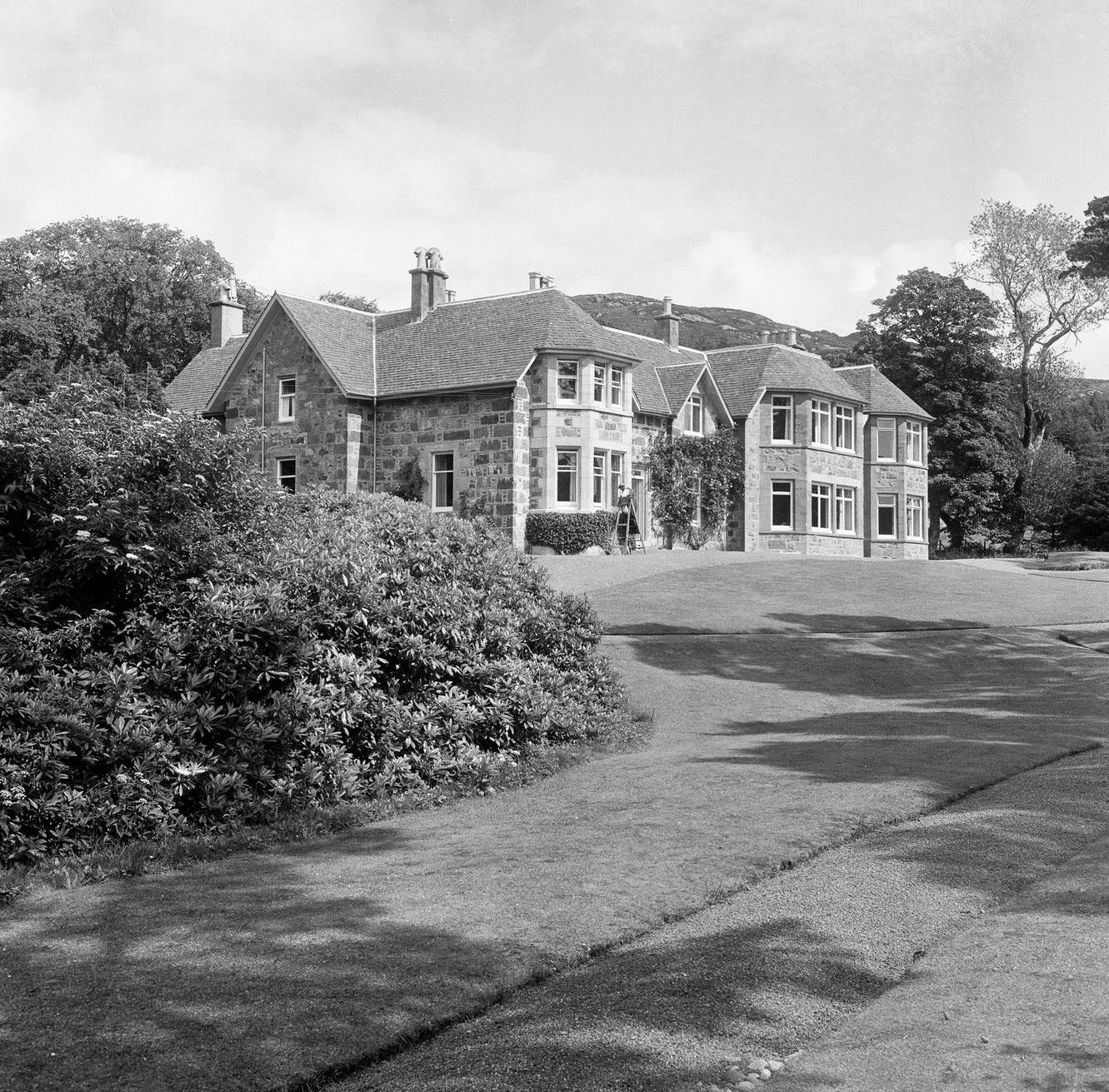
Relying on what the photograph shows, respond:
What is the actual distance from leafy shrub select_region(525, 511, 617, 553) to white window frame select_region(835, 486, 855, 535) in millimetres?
15356

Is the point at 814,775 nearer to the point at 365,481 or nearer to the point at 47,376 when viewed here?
the point at 365,481

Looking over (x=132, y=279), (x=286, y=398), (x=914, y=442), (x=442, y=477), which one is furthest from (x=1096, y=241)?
(x=132, y=279)

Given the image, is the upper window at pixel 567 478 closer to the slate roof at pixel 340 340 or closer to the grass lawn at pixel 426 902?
the slate roof at pixel 340 340

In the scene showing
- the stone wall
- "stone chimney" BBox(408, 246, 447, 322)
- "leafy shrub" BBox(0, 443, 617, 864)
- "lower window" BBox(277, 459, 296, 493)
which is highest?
"stone chimney" BBox(408, 246, 447, 322)

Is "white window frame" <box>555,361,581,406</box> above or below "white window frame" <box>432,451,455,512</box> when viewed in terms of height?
above

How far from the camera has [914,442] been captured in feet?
182

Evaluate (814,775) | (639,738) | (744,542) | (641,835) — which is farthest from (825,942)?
(744,542)

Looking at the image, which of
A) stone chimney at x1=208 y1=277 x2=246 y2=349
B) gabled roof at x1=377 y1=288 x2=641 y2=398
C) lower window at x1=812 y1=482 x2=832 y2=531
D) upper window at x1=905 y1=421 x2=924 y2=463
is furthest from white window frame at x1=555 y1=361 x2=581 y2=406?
upper window at x1=905 y1=421 x2=924 y2=463

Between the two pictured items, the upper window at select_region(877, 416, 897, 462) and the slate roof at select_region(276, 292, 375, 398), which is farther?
the upper window at select_region(877, 416, 897, 462)

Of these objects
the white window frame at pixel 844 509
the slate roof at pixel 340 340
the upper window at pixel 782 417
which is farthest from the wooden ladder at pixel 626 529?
the white window frame at pixel 844 509

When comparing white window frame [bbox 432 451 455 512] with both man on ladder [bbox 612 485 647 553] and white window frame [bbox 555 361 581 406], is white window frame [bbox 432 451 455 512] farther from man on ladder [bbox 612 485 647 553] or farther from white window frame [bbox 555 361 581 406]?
man on ladder [bbox 612 485 647 553]

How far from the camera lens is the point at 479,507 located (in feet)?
126

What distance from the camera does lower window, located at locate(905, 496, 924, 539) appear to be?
5447 cm

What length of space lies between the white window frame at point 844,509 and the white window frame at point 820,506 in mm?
721
